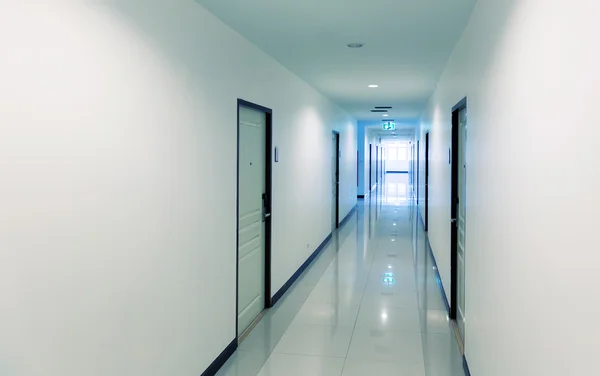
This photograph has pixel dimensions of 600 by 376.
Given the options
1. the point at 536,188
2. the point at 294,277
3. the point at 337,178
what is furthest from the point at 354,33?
the point at 337,178

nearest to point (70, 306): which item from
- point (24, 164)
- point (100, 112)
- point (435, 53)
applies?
point (24, 164)

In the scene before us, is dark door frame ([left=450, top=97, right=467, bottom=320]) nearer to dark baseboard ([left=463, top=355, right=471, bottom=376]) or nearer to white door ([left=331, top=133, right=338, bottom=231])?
dark baseboard ([left=463, top=355, right=471, bottom=376])

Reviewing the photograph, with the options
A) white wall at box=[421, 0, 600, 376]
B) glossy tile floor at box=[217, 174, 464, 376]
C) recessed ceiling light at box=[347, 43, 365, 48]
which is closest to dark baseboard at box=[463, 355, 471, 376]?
glossy tile floor at box=[217, 174, 464, 376]

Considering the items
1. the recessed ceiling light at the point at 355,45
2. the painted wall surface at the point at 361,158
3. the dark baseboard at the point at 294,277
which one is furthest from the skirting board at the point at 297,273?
the painted wall surface at the point at 361,158

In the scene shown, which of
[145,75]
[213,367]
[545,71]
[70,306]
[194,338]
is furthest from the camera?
[213,367]

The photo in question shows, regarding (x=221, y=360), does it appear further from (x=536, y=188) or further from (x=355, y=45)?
(x=355, y=45)

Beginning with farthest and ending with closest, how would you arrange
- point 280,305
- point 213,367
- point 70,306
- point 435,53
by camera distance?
point 280,305 < point 435,53 < point 213,367 < point 70,306

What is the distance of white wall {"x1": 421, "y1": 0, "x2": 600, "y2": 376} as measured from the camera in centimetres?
145

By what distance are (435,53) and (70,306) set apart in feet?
14.6

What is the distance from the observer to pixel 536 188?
1.96 m

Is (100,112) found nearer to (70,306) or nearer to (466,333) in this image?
(70,306)

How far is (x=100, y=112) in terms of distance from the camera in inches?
94.6

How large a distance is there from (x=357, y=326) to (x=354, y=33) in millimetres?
2853

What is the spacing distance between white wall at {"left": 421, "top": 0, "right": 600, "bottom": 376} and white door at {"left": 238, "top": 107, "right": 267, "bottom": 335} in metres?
2.18
